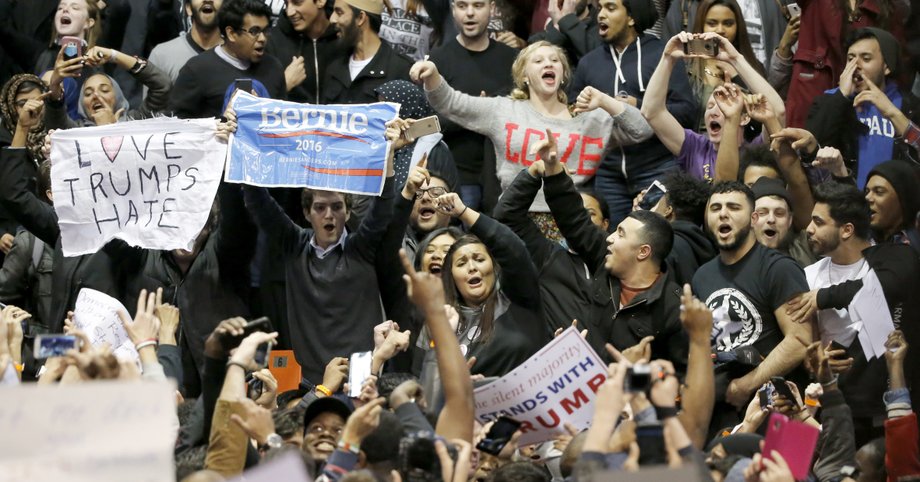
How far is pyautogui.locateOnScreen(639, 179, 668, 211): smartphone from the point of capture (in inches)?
363

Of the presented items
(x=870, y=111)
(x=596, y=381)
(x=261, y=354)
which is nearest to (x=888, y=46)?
(x=870, y=111)

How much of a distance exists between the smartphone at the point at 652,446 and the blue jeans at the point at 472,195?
5007 mm

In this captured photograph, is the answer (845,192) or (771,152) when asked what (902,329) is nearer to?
(845,192)

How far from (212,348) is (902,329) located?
3.22 meters

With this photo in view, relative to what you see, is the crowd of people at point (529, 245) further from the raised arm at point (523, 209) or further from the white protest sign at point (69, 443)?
the white protest sign at point (69, 443)

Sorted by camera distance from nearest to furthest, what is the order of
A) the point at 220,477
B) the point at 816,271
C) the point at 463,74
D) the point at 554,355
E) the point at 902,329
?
the point at 220,477 → the point at 554,355 → the point at 902,329 → the point at 816,271 → the point at 463,74

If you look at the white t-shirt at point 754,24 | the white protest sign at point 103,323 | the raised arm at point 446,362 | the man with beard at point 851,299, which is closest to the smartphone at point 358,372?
the raised arm at point 446,362

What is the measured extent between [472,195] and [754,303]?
2583 mm

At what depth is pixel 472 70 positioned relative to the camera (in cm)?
1044

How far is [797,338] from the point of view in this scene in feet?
25.4

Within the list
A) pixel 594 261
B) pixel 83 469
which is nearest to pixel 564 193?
pixel 594 261

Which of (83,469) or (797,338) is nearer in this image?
(83,469)

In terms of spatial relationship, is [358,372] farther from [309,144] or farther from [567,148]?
[567,148]

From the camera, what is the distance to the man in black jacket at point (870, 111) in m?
8.37
